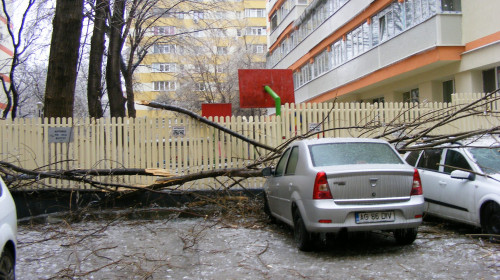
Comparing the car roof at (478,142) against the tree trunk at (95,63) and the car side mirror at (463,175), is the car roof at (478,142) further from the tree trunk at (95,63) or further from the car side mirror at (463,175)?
the tree trunk at (95,63)

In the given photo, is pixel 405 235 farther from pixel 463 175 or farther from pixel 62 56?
pixel 62 56

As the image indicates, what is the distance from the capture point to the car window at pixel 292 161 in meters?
6.62

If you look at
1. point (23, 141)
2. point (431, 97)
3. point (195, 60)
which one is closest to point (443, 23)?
point (431, 97)

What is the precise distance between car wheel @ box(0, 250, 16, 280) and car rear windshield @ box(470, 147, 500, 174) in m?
6.14

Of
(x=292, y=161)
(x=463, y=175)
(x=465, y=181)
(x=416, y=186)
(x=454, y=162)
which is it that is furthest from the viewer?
(x=454, y=162)

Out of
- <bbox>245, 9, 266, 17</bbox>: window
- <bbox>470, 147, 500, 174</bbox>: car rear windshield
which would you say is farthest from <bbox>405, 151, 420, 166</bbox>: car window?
<bbox>245, 9, 266, 17</bbox>: window

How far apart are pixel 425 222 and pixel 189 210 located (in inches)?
186

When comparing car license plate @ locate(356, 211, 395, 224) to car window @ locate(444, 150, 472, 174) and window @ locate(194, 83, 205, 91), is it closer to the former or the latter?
car window @ locate(444, 150, 472, 174)

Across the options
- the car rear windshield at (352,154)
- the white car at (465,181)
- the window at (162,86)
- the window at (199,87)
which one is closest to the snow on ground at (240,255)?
the white car at (465,181)

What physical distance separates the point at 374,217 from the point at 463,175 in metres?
1.87

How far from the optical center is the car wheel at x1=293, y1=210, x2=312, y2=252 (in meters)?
5.83

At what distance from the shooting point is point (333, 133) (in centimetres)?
1160

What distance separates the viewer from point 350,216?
5.47m

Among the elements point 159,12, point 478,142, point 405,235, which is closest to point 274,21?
point 159,12
